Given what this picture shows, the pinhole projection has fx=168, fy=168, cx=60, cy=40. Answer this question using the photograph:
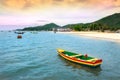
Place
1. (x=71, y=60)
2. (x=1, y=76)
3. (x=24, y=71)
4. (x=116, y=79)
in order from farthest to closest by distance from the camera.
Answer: (x=71, y=60) → (x=24, y=71) → (x=1, y=76) → (x=116, y=79)

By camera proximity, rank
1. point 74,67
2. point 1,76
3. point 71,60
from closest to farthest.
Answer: point 1,76, point 74,67, point 71,60

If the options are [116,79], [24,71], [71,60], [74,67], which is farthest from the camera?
[71,60]

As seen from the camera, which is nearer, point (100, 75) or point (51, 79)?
point (51, 79)

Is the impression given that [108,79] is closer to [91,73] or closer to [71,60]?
[91,73]

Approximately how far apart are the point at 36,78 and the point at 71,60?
30.7ft

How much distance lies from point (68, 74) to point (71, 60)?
6472 mm

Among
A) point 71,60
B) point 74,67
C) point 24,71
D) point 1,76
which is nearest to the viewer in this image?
point 1,76

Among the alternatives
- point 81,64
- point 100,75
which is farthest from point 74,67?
point 100,75

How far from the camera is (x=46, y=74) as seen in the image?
73.3 feet

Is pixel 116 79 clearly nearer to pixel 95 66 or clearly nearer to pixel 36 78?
pixel 95 66

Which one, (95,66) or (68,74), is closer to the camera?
(68,74)

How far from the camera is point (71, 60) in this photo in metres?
28.5

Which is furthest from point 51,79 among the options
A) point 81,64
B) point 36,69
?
point 81,64

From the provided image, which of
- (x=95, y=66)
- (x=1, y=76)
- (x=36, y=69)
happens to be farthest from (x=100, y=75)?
(x=1, y=76)
